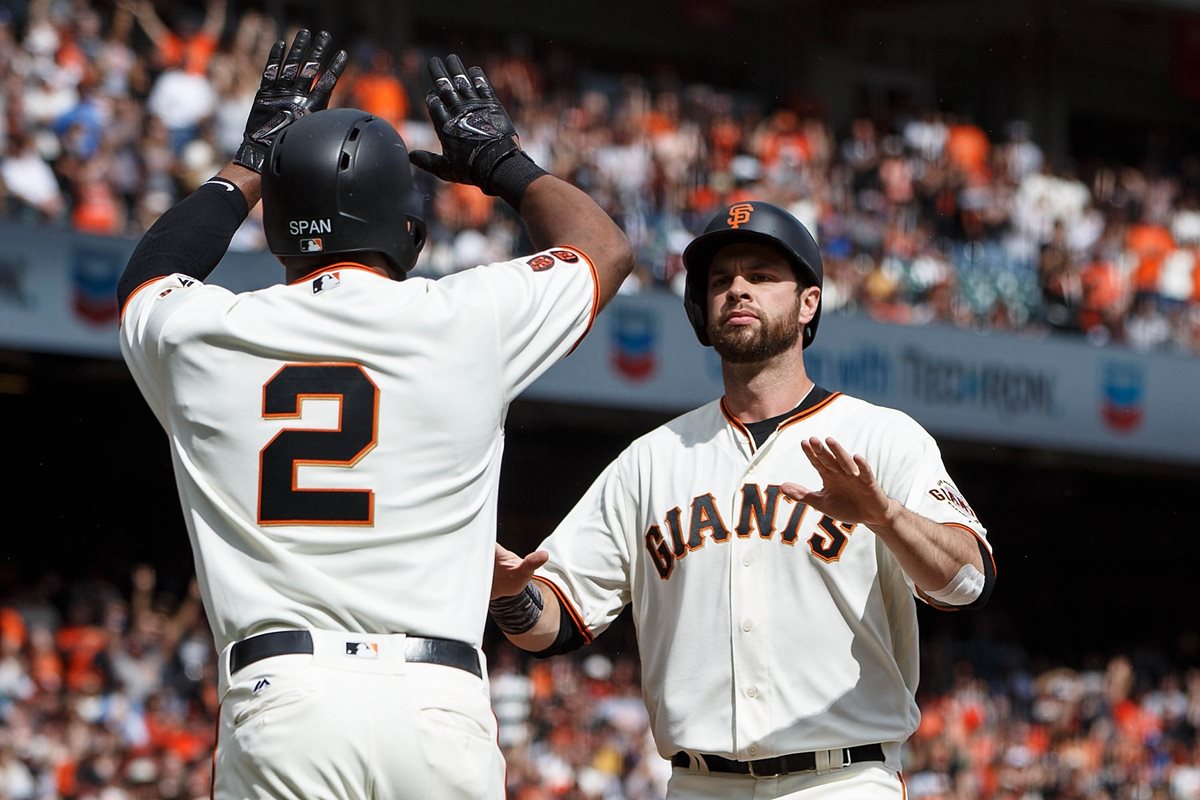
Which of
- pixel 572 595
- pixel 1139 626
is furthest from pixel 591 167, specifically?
pixel 572 595

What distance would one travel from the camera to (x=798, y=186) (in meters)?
16.3

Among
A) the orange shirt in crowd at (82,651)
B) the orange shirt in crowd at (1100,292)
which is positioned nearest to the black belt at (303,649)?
the orange shirt in crowd at (82,651)

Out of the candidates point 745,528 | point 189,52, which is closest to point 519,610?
point 745,528

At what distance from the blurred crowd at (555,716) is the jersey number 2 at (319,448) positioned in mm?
8358

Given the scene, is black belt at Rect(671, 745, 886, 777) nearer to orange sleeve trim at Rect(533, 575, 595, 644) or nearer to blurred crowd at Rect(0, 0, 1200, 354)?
orange sleeve trim at Rect(533, 575, 595, 644)

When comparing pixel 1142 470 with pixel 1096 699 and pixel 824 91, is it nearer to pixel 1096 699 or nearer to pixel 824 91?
pixel 1096 699

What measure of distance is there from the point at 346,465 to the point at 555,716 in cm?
1021

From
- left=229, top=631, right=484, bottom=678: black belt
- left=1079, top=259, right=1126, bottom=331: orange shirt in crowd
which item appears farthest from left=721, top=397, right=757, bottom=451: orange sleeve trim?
left=1079, top=259, right=1126, bottom=331: orange shirt in crowd

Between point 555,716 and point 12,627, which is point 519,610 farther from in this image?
point 555,716

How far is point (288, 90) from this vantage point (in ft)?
13.4

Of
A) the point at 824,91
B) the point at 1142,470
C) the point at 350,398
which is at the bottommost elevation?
the point at 1142,470

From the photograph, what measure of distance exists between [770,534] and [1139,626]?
1625 cm

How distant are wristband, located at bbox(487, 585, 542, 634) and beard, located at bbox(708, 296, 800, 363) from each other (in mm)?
792

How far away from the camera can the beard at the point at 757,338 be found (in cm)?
473
